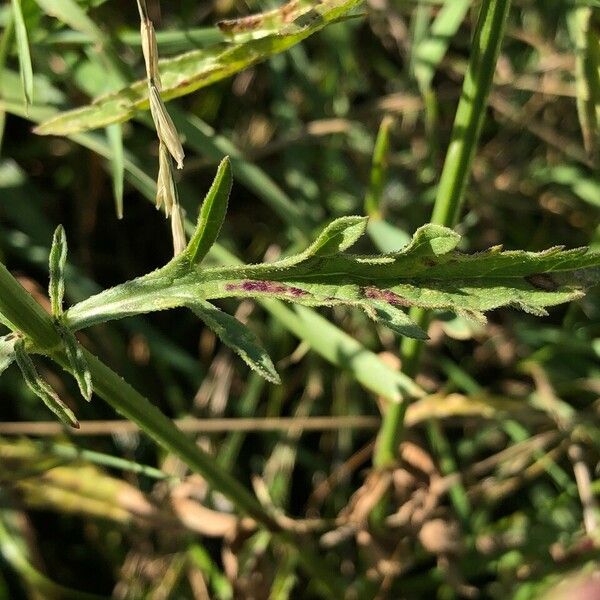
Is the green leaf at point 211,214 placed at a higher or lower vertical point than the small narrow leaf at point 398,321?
higher

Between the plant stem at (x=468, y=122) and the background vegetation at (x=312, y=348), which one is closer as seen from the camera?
the plant stem at (x=468, y=122)

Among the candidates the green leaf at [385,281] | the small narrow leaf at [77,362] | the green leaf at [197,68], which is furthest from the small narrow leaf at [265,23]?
the small narrow leaf at [77,362]

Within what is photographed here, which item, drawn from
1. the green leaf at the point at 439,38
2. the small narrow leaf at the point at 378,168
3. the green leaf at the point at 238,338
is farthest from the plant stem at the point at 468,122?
the green leaf at the point at 439,38

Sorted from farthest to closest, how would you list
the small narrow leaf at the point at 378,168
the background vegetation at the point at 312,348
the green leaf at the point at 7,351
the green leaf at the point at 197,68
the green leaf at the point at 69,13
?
the background vegetation at the point at 312,348 → the small narrow leaf at the point at 378,168 → the green leaf at the point at 69,13 → the green leaf at the point at 197,68 → the green leaf at the point at 7,351

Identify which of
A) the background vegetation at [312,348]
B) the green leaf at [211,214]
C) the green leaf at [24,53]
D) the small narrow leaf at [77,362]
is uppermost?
the green leaf at [24,53]

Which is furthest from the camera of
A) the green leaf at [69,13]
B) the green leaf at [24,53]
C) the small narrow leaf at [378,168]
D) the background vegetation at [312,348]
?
the background vegetation at [312,348]

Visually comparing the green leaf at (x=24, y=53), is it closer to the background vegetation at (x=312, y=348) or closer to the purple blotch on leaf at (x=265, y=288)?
the background vegetation at (x=312, y=348)
